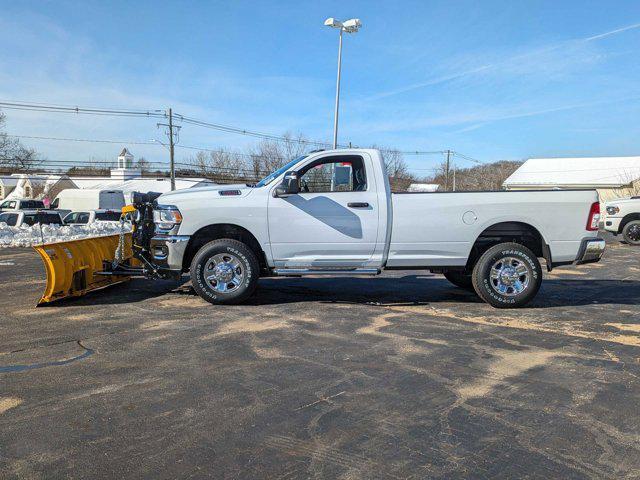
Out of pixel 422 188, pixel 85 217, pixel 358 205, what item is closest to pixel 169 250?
pixel 358 205

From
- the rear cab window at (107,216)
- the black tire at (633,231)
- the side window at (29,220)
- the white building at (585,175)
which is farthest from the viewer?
the white building at (585,175)

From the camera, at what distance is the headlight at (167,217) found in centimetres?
727

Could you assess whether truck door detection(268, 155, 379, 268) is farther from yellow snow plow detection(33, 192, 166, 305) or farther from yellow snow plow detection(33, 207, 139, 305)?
yellow snow plow detection(33, 207, 139, 305)

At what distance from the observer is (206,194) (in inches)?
288

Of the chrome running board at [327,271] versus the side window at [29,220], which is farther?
the side window at [29,220]

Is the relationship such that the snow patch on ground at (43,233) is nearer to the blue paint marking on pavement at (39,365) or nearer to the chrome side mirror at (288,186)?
the chrome side mirror at (288,186)

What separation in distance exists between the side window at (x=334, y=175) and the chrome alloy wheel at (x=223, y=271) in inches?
54.8

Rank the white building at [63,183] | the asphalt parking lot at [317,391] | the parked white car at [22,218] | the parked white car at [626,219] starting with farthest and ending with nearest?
1. the white building at [63,183]
2. the parked white car at [22,218]
3. the parked white car at [626,219]
4. the asphalt parking lot at [317,391]

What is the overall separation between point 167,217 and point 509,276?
484 cm

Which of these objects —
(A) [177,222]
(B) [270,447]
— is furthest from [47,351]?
(B) [270,447]

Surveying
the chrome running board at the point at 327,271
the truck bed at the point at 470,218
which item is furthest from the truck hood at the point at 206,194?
the truck bed at the point at 470,218

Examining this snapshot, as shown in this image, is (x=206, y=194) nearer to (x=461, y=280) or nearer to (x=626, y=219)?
(x=461, y=280)

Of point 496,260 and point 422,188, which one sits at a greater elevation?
point 422,188

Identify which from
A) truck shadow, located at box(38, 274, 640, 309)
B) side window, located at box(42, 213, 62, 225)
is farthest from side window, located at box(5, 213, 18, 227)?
truck shadow, located at box(38, 274, 640, 309)
